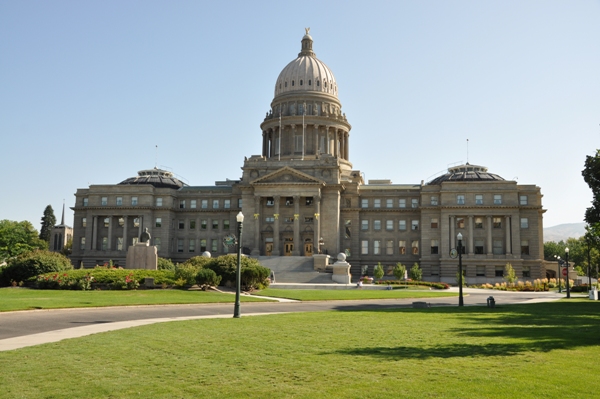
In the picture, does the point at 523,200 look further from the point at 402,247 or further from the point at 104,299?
the point at 104,299

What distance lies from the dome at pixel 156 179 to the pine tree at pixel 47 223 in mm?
43818

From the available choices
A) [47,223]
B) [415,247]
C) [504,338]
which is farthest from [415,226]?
[47,223]

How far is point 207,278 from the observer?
51.2m

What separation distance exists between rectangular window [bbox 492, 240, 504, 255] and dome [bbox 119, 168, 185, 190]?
59899 millimetres

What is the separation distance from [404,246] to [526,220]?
791 inches

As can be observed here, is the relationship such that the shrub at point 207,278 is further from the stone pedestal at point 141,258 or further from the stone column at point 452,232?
the stone column at point 452,232

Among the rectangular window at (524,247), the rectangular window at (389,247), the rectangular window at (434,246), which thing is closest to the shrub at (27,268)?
the rectangular window at (389,247)

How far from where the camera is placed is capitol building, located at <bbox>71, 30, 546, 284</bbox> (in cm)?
9400

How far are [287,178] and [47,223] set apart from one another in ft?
271

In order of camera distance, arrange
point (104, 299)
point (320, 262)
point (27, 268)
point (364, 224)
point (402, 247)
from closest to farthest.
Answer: point (104, 299) → point (27, 268) → point (320, 262) → point (402, 247) → point (364, 224)

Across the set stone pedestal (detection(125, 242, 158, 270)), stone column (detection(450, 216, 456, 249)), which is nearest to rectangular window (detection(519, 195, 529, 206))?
A: stone column (detection(450, 216, 456, 249))

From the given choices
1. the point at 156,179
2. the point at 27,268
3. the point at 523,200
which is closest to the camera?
the point at 27,268

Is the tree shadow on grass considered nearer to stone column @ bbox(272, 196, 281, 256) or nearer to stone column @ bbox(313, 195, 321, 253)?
stone column @ bbox(313, 195, 321, 253)

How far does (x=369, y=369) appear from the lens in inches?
556
